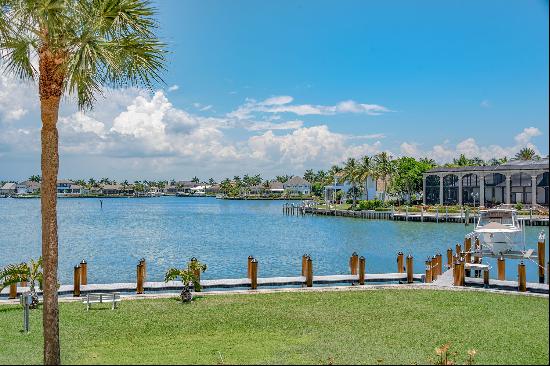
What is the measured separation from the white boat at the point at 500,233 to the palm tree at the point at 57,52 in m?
24.6

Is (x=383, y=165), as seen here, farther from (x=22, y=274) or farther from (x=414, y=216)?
(x=22, y=274)

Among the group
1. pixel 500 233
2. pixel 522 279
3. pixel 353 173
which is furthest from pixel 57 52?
A: pixel 353 173

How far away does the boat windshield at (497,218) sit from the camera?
3224cm

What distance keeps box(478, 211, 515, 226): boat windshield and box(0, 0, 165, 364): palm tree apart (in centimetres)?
Result: 2687

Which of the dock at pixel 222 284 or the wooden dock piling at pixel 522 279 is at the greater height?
the wooden dock piling at pixel 522 279

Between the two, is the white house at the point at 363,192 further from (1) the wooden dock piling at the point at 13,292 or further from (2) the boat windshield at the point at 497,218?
(1) the wooden dock piling at the point at 13,292

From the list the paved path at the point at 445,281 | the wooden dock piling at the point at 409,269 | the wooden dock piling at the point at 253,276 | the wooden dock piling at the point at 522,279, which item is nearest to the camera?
the wooden dock piling at the point at 522,279

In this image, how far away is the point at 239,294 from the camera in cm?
1981

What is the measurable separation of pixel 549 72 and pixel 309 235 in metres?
61.2

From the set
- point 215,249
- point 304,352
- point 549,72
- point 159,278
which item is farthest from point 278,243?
point 549,72

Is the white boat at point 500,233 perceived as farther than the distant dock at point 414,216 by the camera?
No

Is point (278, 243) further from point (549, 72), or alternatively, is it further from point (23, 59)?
point (549, 72)

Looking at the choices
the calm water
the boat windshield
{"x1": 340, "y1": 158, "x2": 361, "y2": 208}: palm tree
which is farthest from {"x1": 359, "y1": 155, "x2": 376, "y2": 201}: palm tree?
the boat windshield

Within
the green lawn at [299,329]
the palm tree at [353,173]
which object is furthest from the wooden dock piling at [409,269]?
the palm tree at [353,173]
